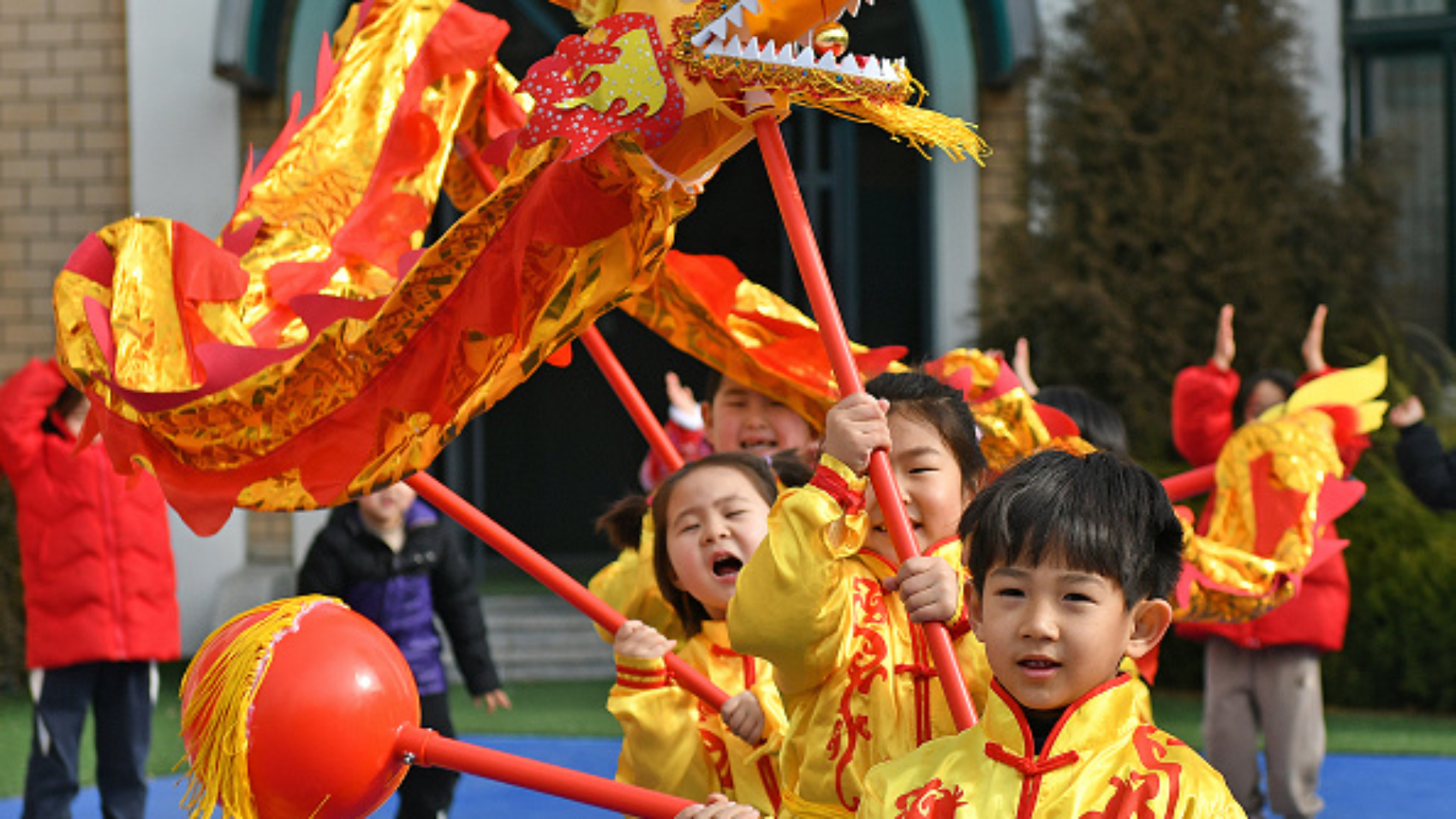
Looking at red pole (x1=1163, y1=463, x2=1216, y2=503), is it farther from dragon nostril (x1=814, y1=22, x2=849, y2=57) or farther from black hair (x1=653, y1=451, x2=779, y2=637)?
dragon nostril (x1=814, y1=22, x2=849, y2=57)

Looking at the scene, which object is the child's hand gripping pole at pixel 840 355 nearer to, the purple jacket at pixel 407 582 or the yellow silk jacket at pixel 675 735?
the yellow silk jacket at pixel 675 735

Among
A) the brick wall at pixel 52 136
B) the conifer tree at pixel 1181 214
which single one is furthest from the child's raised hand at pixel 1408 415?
the brick wall at pixel 52 136

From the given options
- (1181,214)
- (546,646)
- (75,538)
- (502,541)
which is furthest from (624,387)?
(546,646)

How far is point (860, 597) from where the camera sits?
2.78 meters

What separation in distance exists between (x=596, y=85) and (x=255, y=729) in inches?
37.9

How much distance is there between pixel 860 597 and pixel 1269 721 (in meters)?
3.18

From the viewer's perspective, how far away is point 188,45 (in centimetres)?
988

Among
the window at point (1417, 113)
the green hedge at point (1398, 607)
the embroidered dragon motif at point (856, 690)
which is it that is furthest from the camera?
the window at point (1417, 113)

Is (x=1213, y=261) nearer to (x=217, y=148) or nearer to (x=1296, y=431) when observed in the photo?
(x=1296, y=431)

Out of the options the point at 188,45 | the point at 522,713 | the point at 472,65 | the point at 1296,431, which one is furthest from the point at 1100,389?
the point at 472,65

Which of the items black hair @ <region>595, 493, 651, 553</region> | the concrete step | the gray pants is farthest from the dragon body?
the concrete step

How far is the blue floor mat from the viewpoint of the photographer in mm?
6051

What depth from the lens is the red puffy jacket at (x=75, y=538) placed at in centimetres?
544

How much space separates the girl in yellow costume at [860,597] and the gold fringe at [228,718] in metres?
0.64
